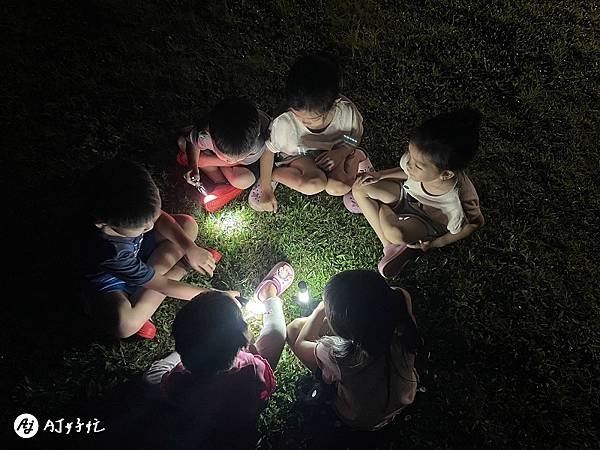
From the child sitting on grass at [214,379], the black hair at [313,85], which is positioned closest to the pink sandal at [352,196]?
the black hair at [313,85]

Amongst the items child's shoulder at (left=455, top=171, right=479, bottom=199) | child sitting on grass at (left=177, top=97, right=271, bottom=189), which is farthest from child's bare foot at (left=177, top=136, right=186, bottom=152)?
child's shoulder at (left=455, top=171, right=479, bottom=199)

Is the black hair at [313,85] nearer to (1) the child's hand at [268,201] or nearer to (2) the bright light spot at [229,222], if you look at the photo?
(1) the child's hand at [268,201]

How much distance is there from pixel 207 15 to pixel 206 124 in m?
2.19

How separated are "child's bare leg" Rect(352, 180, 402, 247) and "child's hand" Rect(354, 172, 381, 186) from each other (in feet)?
0.12

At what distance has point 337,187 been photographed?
161 inches

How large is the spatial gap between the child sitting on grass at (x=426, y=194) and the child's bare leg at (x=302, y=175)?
0.34m

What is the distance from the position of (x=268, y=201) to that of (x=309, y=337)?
1.29m

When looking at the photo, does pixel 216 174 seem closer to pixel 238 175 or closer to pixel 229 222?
pixel 238 175

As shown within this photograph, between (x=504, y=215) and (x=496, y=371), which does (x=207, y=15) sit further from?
(x=496, y=371)

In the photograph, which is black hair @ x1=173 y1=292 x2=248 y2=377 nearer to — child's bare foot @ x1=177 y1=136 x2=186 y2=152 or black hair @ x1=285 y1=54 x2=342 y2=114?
black hair @ x1=285 y1=54 x2=342 y2=114

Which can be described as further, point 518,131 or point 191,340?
point 518,131

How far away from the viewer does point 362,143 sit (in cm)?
466

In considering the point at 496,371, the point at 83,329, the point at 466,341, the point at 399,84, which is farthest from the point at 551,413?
the point at 83,329

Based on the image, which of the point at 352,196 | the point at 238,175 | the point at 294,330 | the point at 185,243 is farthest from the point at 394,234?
the point at 185,243
